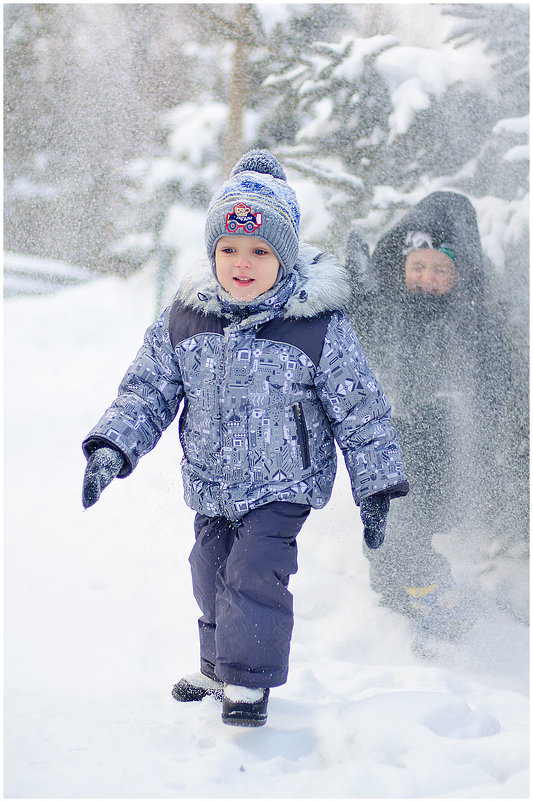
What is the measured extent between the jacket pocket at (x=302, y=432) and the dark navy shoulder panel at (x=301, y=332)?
0.38ft

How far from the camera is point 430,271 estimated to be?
271cm

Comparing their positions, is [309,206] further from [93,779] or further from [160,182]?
[93,779]

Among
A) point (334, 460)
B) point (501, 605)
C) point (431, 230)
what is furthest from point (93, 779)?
point (431, 230)

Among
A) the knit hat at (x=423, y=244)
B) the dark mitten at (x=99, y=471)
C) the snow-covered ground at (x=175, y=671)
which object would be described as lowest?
the snow-covered ground at (x=175, y=671)

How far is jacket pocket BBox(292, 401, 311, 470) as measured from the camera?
5.76 feet

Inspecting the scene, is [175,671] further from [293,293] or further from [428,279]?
[428,279]

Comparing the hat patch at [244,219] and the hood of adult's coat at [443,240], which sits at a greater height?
the hood of adult's coat at [443,240]

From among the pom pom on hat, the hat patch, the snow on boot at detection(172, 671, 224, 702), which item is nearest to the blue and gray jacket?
the hat patch

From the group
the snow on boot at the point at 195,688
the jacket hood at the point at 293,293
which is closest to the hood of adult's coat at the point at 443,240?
the jacket hood at the point at 293,293

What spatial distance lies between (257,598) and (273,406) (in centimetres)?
44

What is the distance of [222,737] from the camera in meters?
1.66

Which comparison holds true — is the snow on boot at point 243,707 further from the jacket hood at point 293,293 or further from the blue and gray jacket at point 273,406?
the jacket hood at point 293,293

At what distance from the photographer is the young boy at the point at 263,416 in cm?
171

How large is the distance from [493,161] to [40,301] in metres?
3.07
